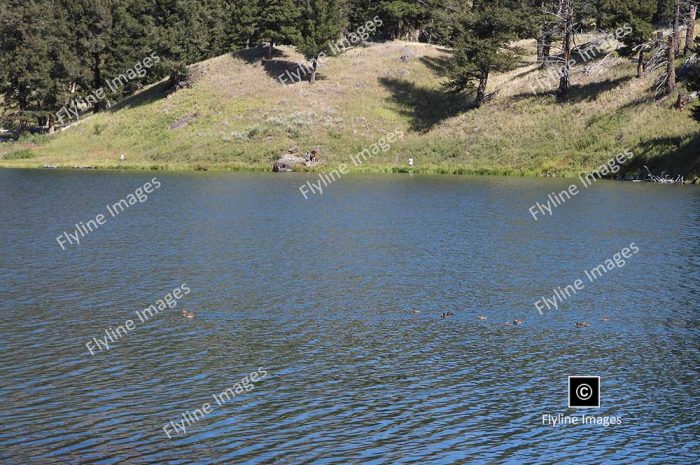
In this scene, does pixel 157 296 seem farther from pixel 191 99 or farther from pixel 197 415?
pixel 191 99

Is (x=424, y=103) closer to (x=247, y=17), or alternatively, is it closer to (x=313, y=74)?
(x=313, y=74)

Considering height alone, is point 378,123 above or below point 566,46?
below

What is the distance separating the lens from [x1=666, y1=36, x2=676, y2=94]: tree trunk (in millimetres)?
89500

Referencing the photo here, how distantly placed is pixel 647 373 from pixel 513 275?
14111mm

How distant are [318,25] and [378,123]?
18.0 meters

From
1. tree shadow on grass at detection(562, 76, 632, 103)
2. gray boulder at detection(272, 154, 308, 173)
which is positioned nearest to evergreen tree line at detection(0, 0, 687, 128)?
tree shadow on grass at detection(562, 76, 632, 103)

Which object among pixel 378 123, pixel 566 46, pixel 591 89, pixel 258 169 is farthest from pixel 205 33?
pixel 591 89

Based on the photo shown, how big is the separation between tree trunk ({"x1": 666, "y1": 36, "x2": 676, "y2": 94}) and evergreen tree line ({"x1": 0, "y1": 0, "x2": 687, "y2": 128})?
420 inches

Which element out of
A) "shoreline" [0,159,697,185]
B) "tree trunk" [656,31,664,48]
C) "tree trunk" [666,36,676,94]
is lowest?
"shoreline" [0,159,697,185]

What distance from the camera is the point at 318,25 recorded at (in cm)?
11606

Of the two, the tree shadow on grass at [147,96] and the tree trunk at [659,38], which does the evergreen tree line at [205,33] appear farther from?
the tree trunk at [659,38]

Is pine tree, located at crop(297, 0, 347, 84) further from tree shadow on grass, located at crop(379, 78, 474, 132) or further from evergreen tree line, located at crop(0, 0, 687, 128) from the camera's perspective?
tree shadow on grass, located at crop(379, 78, 474, 132)

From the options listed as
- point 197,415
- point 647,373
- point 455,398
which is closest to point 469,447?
point 455,398

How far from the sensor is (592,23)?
4592 inches
